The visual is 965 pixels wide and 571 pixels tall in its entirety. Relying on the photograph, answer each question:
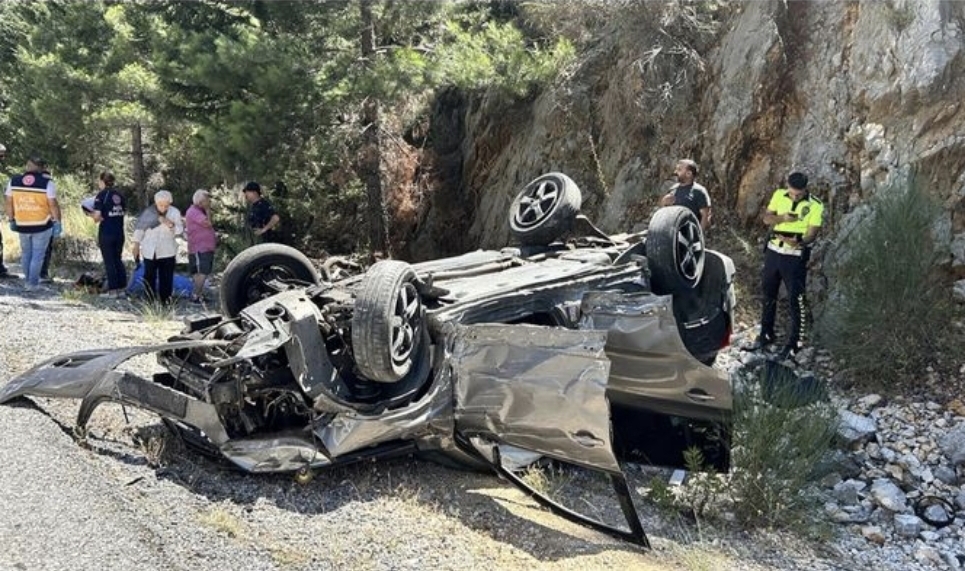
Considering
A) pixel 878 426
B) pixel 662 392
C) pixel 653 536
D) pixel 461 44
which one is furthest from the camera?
pixel 461 44

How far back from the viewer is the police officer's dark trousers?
7.64 m

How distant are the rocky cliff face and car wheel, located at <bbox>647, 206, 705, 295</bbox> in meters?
3.13

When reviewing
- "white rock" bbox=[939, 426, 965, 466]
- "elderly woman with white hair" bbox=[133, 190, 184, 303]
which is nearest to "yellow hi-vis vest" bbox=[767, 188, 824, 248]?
"white rock" bbox=[939, 426, 965, 466]

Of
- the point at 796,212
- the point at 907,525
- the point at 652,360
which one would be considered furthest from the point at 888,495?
the point at 796,212

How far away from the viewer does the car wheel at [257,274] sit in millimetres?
5660

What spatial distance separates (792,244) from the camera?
7.62 meters

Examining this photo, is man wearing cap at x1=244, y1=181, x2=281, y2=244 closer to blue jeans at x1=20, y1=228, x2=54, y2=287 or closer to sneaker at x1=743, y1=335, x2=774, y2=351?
blue jeans at x1=20, y1=228, x2=54, y2=287

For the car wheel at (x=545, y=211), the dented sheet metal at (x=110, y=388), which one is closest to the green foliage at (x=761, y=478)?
the car wheel at (x=545, y=211)

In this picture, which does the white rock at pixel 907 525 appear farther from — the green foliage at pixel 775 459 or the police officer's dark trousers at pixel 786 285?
the police officer's dark trousers at pixel 786 285

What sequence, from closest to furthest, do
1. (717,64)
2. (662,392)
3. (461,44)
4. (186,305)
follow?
1. (662,392)
2. (186,305)
3. (717,64)
4. (461,44)

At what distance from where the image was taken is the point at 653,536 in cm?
479

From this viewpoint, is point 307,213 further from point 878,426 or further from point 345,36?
point 878,426

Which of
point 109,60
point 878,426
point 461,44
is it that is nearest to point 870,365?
point 878,426

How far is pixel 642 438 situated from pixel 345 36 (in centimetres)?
865
